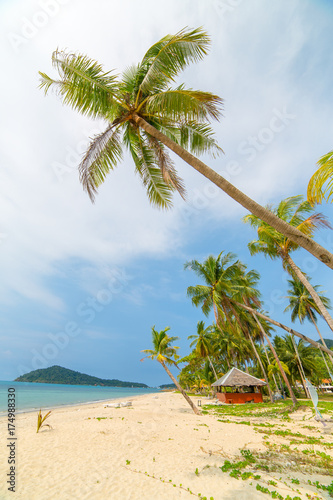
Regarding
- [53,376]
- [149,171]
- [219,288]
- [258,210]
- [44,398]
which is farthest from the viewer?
[53,376]

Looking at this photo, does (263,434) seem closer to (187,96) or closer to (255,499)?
(255,499)

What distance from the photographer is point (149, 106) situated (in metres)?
5.65

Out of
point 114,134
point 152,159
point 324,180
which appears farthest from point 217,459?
point 114,134

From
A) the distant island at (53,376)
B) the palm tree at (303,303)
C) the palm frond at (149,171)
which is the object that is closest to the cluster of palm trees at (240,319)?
the palm tree at (303,303)

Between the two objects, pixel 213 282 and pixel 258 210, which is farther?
pixel 213 282

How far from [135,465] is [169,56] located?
943cm

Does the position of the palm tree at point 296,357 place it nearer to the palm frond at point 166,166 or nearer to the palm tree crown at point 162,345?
the palm tree crown at point 162,345

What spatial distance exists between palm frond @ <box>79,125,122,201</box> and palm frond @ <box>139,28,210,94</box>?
1328mm

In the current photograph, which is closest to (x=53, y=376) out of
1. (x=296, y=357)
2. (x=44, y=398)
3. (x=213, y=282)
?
(x=44, y=398)

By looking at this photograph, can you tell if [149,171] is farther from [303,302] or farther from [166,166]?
[303,302]

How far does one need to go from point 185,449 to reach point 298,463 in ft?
9.72

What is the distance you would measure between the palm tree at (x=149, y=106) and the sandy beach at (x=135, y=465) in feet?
18.6

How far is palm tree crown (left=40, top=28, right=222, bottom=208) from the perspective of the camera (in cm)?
541

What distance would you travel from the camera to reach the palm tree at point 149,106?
5293 millimetres
